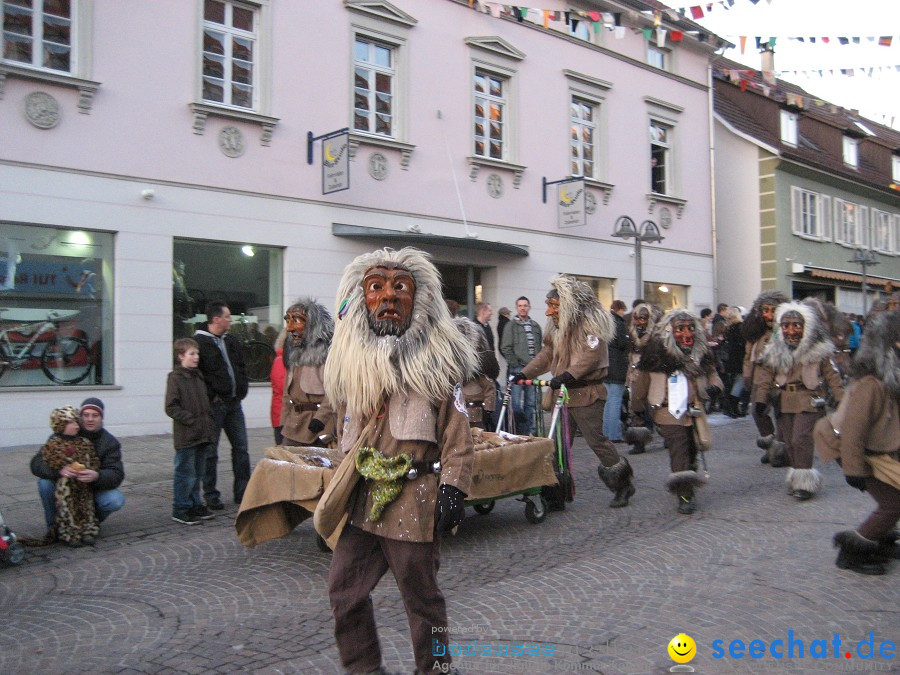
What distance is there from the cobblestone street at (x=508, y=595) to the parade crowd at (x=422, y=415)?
1.27ft

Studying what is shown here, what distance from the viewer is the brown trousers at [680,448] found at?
712 centimetres

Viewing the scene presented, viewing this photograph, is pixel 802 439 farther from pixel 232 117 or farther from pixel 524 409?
pixel 232 117

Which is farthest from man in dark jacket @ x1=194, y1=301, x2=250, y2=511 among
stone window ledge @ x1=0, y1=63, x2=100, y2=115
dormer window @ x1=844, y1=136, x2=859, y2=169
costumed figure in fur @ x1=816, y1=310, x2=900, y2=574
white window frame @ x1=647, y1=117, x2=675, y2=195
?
dormer window @ x1=844, y1=136, x2=859, y2=169

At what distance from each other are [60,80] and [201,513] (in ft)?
22.3

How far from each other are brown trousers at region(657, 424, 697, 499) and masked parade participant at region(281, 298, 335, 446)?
117 inches

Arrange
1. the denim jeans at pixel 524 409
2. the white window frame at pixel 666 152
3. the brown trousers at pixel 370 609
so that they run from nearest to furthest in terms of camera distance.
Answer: the brown trousers at pixel 370 609
the denim jeans at pixel 524 409
the white window frame at pixel 666 152

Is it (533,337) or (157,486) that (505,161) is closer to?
(533,337)

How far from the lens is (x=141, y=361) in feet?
38.1

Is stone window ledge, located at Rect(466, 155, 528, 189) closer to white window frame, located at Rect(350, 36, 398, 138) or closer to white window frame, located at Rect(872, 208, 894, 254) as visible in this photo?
white window frame, located at Rect(350, 36, 398, 138)

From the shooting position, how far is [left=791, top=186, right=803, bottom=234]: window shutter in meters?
24.3

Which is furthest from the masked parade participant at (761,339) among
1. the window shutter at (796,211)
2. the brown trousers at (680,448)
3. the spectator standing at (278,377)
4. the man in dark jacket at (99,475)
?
the window shutter at (796,211)

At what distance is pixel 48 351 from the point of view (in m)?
11.0

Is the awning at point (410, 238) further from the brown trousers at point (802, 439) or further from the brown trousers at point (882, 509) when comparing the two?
the brown trousers at point (882, 509)

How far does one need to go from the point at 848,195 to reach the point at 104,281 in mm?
24794
